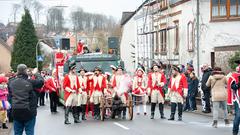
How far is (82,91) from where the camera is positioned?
1980 cm

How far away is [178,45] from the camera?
120 feet

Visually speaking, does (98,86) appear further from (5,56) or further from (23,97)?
(5,56)

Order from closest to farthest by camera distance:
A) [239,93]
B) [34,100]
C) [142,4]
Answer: [34,100] < [239,93] < [142,4]

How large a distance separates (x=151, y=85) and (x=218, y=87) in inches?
157

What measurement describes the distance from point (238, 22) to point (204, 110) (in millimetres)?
11919

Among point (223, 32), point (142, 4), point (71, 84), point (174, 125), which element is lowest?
point (174, 125)

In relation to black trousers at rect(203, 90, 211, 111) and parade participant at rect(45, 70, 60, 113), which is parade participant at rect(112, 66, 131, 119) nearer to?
black trousers at rect(203, 90, 211, 111)

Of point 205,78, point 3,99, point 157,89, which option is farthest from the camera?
point 205,78

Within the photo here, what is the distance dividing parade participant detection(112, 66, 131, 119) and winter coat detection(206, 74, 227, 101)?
3525 millimetres

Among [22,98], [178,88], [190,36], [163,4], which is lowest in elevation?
[178,88]

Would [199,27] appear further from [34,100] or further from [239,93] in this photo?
[34,100]

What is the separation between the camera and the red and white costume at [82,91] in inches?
771

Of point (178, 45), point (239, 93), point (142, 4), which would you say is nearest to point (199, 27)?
point (178, 45)

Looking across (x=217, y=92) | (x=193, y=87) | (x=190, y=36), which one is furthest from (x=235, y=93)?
(x=190, y=36)
